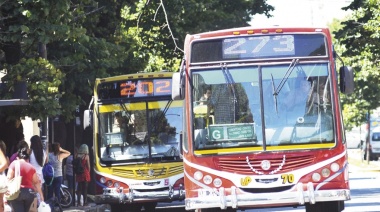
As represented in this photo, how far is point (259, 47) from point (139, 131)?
7.17 metres

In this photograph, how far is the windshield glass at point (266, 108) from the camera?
55.4ft

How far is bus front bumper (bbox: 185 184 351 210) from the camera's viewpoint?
653 inches

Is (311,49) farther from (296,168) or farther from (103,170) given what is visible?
(103,170)

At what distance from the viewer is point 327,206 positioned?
58.0 feet

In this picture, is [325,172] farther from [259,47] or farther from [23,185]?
[23,185]

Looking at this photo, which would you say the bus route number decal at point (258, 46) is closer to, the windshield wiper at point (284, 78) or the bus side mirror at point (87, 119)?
the windshield wiper at point (284, 78)

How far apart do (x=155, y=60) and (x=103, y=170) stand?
686 inches

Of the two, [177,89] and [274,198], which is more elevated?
[177,89]

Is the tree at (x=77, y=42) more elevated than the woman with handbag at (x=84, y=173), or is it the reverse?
the tree at (x=77, y=42)

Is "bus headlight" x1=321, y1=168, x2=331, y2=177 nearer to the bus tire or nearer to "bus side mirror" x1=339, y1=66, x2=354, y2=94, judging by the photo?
"bus side mirror" x1=339, y1=66, x2=354, y2=94

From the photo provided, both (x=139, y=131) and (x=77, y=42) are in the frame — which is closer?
(x=139, y=131)

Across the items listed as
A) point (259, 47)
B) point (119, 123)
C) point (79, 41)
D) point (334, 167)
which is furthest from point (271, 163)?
point (79, 41)

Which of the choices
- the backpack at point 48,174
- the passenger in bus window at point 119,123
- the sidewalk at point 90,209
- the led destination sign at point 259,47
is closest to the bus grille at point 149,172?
the passenger in bus window at point 119,123

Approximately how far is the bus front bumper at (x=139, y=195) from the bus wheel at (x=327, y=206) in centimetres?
595
